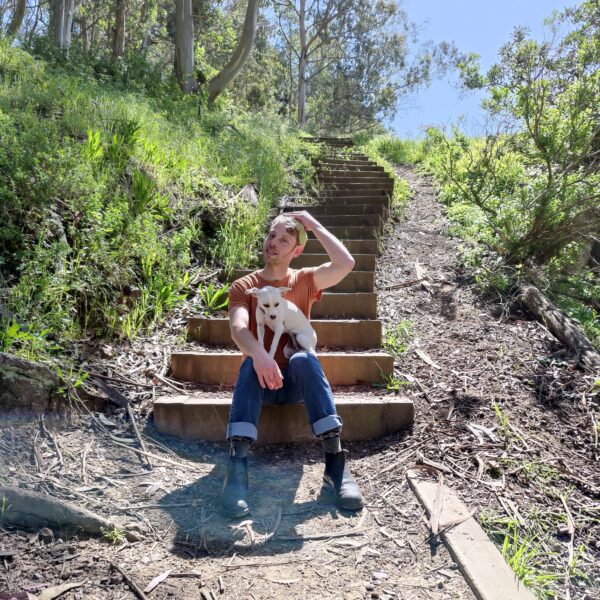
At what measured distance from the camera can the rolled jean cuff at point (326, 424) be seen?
Answer: 7.90ft

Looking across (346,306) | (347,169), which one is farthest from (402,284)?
(347,169)

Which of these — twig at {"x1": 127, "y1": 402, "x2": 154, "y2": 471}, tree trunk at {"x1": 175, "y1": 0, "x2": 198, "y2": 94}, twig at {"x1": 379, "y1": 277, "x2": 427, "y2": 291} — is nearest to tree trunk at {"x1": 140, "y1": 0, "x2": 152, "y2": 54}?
tree trunk at {"x1": 175, "y1": 0, "x2": 198, "y2": 94}

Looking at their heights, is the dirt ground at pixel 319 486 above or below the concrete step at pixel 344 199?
below

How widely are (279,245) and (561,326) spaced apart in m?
2.30

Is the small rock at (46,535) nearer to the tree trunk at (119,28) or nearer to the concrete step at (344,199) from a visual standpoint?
the concrete step at (344,199)

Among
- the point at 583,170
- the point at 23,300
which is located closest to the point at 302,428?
the point at 23,300

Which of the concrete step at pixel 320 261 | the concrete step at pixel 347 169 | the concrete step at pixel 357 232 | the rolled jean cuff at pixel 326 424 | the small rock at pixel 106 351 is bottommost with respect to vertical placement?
the rolled jean cuff at pixel 326 424

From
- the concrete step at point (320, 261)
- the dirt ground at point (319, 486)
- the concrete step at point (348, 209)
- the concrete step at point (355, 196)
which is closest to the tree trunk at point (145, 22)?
the concrete step at point (355, 196)

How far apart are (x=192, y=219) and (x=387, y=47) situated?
23737mm

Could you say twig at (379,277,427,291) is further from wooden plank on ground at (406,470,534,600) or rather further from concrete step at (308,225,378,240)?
wooden plank on ground at (406,470,534,600)

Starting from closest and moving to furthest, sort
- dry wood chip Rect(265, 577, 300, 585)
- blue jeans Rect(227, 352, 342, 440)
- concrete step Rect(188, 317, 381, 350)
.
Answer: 1. dry wood chip Rect(265, 577, 300, 585)
2. blue jeans Rect(227, 352, 342, 440)
3. concrete step Rect(188, 317, 381, 350)

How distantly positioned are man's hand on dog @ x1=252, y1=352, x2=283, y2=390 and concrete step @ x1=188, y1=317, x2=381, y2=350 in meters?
1.41

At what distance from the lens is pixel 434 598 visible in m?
1.75

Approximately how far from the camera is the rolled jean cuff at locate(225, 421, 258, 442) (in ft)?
7.87
